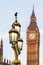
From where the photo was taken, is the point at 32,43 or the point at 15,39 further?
the point at 32,43

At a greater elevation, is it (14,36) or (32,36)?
(32,36)

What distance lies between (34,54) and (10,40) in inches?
3348

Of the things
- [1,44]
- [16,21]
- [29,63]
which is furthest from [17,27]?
[29,63]

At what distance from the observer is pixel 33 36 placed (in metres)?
99.0

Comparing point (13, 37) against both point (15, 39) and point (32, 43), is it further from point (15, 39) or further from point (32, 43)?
point (32, 43)

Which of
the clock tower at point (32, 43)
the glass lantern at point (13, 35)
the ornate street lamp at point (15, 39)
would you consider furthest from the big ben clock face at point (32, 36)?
the glass lantern at point (13, 35)

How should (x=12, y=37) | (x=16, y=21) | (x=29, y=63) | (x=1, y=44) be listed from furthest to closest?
(x=29, y=63)
(x=1, y=44)
(x=16, y=21)
(x=12, y=37)

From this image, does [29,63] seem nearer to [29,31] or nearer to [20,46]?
[29,31]

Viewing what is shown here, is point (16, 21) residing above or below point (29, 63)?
above

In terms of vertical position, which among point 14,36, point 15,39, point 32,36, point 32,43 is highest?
point 32,36

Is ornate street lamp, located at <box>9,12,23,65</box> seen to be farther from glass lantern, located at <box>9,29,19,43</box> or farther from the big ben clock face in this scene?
the big ben clock face

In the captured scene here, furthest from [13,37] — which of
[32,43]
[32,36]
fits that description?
[32,43]

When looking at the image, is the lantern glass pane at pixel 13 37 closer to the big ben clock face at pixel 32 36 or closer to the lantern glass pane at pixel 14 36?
the lantern glass pane at pixel 14 36

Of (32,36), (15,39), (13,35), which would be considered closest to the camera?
(13,35)
